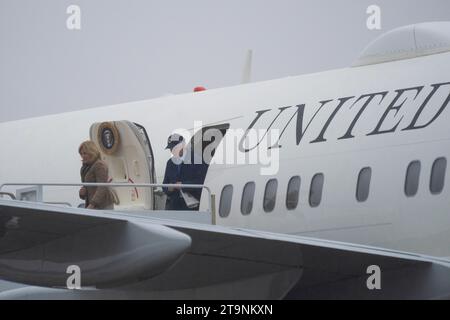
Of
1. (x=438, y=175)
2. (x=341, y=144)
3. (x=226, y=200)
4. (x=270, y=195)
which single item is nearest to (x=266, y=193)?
(x=270, y=195)

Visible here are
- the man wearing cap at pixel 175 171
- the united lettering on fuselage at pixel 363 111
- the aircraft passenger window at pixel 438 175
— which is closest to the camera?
the aircraft passenger window at pixel 438 175

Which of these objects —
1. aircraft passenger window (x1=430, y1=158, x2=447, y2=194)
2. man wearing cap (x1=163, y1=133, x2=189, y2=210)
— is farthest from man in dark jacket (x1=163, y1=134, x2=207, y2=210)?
aircraft passenger window (x1=430, y1=158, x2=447, y2=194)

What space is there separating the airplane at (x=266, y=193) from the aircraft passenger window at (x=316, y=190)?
0.6 inches

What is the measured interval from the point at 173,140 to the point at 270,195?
80.3 inches

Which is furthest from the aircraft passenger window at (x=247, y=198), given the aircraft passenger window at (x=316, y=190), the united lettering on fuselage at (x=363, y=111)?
the aircraft passenger window at (x=316, y=190)

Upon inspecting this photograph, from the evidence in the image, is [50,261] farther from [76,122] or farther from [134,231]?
[76,122]

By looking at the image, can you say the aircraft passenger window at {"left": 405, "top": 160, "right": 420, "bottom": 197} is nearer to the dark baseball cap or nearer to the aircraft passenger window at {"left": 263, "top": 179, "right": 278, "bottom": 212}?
the aircraft passenger window at {"left": 263, "top": 179, "right": 278, "bottom": 212}

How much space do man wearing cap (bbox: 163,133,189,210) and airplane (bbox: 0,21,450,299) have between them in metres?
0.20

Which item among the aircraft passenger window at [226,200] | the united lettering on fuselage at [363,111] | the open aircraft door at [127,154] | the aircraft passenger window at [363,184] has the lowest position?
the aircraft passenger window at [226,200]

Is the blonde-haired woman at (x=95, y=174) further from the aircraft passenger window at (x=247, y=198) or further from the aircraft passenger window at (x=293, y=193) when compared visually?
the aircraft passenger window at (x=293, y=193)

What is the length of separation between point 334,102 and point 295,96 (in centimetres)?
75

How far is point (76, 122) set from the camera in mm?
16812

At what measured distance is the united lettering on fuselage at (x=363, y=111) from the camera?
42.2ft

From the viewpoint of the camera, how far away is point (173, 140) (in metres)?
14.9
